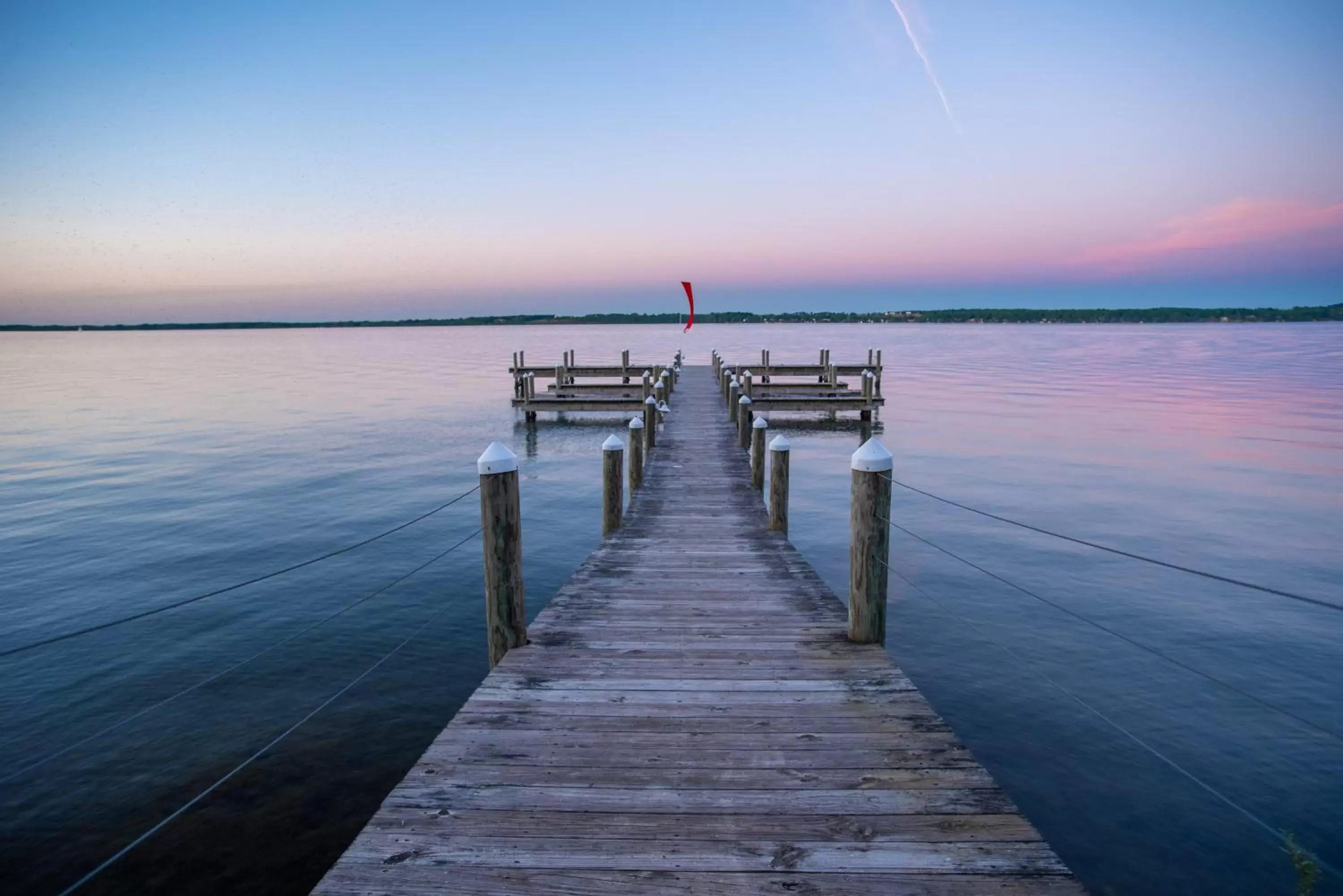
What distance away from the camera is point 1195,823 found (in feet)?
20.7

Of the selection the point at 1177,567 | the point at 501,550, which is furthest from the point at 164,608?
the point at 1177,567

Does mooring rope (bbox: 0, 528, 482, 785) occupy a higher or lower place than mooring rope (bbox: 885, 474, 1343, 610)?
lower

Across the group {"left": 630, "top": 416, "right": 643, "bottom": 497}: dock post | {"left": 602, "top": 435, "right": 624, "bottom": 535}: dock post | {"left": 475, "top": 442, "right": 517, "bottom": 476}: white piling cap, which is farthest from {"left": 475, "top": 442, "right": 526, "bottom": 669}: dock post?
{"left": 630, "top": 416, "right": 643, "bottom": 497}: dock post

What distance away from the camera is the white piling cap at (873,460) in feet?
17.8

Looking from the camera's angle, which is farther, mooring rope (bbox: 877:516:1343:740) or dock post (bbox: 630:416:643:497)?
dock post (bbox: 630:416:643:497)

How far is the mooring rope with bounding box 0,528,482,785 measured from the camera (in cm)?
700

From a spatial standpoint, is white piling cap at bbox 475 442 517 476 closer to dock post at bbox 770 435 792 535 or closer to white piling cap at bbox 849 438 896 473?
white piling cap at bbox 849 438 896 473

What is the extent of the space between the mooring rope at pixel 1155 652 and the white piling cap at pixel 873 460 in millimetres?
380

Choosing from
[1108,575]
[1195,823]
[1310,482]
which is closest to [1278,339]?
[1310,482]

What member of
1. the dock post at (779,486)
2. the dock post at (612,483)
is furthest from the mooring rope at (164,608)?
the dock post at (779,486)

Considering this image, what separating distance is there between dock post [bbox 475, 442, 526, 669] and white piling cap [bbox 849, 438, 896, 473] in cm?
260

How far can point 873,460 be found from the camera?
544cm

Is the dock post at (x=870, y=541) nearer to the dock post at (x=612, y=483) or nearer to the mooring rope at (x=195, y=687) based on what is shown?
the dock post at (x=612, y=483)

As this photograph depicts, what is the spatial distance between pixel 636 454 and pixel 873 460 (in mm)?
6938
